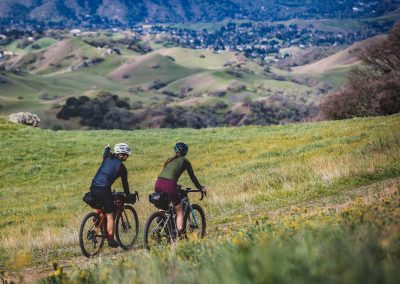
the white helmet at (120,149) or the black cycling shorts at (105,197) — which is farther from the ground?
the white helmet at (120,149)

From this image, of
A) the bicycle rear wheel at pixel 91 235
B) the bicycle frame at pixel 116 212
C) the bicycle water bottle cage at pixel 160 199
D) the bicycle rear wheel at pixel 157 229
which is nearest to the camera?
the bicycle rear wheel at pixel 157 229

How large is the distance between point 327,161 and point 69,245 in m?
10.1

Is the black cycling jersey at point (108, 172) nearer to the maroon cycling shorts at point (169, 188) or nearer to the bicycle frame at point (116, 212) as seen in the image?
the bicycle frame at point (116, 212)

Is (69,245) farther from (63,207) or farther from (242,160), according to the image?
(242,160)

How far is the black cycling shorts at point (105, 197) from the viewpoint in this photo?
1118cm

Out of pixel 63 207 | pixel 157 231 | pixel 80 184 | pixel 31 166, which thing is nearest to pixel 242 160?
pixel 80 184

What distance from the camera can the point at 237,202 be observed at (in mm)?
16781

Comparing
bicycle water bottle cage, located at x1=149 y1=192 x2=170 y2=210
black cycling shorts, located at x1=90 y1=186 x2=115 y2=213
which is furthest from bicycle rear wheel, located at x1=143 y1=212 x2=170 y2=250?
black cycling shorts, located at x1=90 y1=186 x2=115 y2=213

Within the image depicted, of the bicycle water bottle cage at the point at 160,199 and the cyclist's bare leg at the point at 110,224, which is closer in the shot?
the bicycle water bottle cage at the point at 160,199

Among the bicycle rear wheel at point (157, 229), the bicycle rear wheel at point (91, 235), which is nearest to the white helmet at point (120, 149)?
the bicycle rear wheel at point (91, 235)

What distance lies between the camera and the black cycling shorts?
11180 mm

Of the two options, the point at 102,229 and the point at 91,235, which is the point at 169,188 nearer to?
the point at 102,229

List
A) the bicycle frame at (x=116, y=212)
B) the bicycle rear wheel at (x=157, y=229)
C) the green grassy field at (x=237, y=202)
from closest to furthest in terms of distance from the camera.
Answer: the green grassy field at (x=237, y=202) → the bicycle rear wheel at (x=157, y=229) → the bicycle frame at (x=116, y=212)

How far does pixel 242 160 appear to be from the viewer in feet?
103
